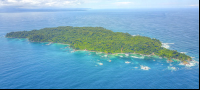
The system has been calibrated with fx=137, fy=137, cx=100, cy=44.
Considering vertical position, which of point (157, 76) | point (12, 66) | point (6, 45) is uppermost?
point (6, 45)

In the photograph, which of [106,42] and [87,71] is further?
[106,42]

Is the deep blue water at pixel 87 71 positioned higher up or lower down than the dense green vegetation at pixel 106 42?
lower down

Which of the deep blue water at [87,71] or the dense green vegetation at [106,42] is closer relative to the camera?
the deep blue water at [87,71]

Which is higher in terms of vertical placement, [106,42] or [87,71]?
[106,42]

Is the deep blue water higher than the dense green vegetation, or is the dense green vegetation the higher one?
the dense green vegetation

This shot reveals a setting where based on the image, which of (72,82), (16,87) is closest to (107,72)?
(72,82)

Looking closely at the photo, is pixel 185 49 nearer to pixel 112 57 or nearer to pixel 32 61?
pixel 112 57

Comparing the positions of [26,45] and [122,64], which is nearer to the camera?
[122,64]

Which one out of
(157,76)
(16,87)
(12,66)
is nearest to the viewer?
(16,87)
